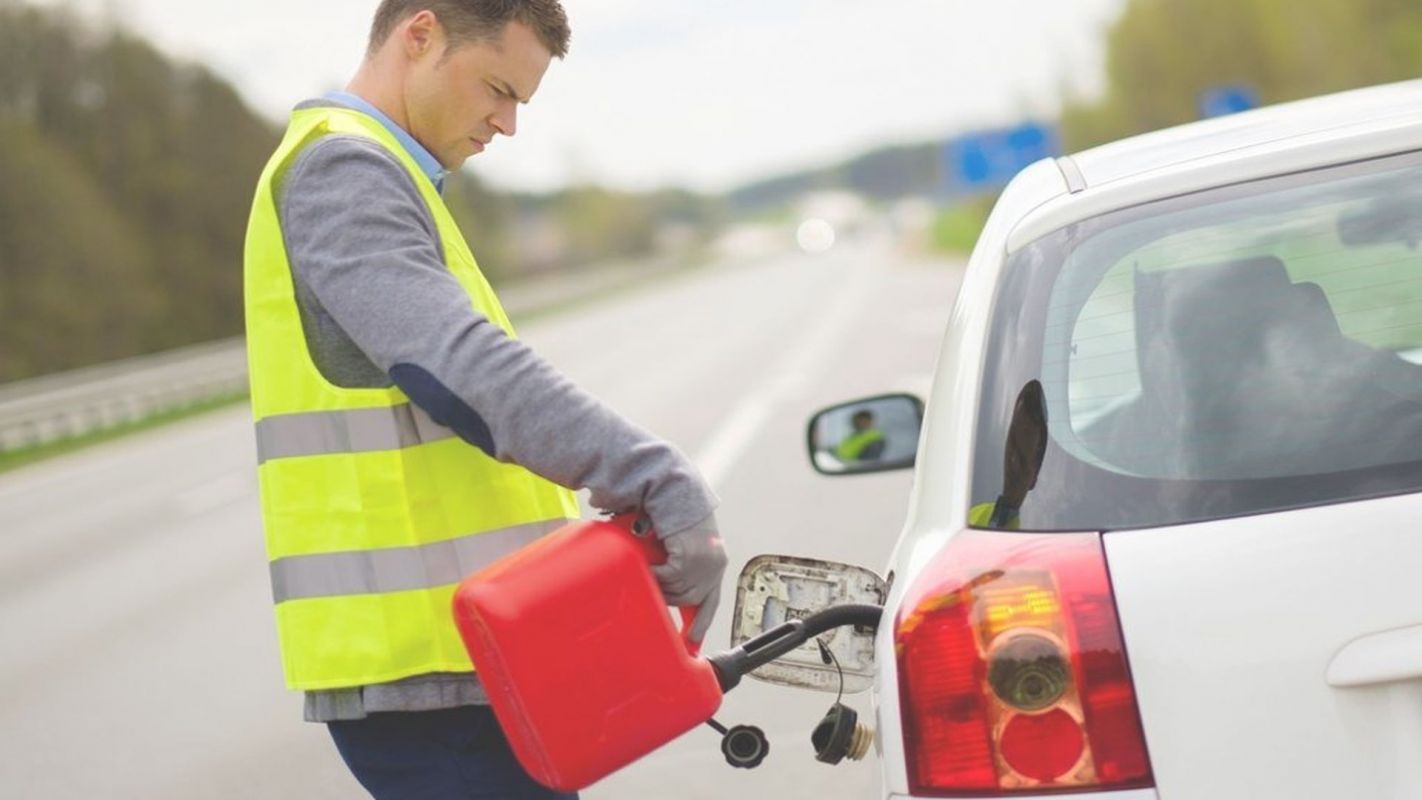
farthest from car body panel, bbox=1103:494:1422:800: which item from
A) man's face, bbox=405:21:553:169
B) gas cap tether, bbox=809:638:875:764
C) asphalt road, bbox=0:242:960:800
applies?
asphalt road, bbox=0:242:960:800

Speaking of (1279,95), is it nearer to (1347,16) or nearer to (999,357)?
(1347,16)

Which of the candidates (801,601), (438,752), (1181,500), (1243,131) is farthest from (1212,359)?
(438,752)

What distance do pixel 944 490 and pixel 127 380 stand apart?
27043 mm

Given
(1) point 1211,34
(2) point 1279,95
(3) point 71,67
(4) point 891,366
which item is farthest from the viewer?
(1) point 1211,34

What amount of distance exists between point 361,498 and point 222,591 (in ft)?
28.5

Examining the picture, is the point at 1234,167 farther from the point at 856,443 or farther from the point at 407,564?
the point at 856,443

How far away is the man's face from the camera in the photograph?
2688 millimetres

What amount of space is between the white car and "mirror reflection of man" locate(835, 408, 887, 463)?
46.3 inches

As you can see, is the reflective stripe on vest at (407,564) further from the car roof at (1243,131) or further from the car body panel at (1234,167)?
the car roof at (1243,131)

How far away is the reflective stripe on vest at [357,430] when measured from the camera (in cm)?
257

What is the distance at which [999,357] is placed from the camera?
2787 mm

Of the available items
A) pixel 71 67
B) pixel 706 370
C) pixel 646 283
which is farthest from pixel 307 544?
pixel 646 283

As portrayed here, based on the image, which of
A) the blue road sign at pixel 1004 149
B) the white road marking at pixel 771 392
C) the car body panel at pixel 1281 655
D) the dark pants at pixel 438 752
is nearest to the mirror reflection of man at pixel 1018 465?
the car body panel at pixel 1281 655

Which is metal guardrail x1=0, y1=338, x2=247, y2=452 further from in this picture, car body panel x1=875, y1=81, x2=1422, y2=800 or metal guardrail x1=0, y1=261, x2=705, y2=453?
car body panel x1=875, y1=81, x2=1422, y2=800
